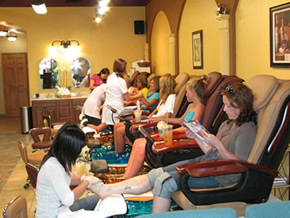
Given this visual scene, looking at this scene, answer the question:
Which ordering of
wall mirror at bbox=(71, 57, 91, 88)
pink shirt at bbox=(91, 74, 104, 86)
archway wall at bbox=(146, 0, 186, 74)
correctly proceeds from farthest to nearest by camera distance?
1. wall mirror at bbox=(71, 57, 91, 88)
2. pink shirt at bbox=(91, 74, 104, 86)
3. archway wall at bbox=(146, 0, 186, 74)

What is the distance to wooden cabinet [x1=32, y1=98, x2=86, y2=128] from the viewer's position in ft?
31.4

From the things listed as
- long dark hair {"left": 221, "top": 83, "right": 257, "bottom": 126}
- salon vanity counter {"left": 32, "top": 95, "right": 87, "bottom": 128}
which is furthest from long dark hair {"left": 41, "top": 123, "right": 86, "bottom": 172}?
salon vanity counter {"left": 32, "top": 95, "right": 87, "bottom": 128}

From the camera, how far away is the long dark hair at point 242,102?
123 inches

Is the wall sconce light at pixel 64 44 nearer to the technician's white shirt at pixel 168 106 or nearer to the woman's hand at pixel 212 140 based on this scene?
the technician's white shirt at pixel 168 106

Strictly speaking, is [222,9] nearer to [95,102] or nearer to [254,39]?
[254,39]

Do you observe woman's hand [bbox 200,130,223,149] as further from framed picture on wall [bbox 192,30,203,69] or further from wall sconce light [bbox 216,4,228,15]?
framed picture on wall [bbox 192,30,203,69]

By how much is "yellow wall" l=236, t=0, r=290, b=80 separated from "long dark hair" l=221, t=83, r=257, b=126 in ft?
3.91

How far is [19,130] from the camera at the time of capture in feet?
33.2

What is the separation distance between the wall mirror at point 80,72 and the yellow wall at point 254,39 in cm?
582

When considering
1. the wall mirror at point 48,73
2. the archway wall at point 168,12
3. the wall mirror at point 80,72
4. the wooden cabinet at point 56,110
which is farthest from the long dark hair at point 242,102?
the wall mirror at point 48,73

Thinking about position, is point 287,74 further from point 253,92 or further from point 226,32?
point 226,32

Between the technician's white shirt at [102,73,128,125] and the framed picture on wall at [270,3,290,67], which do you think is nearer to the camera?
the framed picture on wall at [270,3,290,67]

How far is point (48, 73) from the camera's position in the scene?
10312 mm

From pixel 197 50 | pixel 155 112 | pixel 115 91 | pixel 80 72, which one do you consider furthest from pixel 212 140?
pixel 80 72
